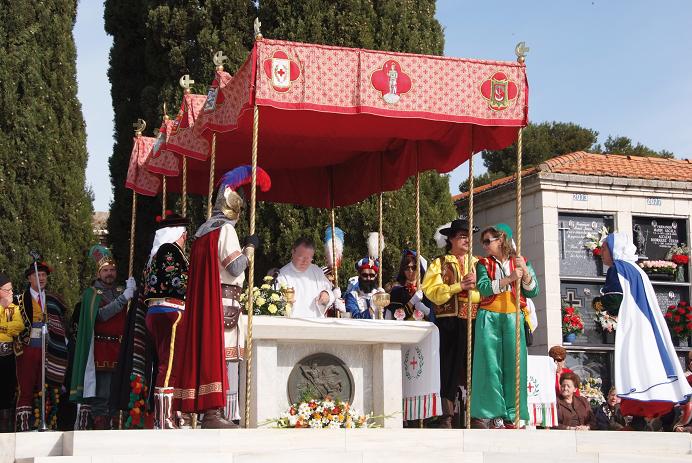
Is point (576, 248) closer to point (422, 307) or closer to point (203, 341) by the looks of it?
point (422, 307)

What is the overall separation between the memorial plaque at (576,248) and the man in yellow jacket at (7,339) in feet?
29.1

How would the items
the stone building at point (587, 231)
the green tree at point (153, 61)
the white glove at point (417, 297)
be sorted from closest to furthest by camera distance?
the white glove at point (417, 297), the green tree at point (153, 61), the stone building at point (587, 231)

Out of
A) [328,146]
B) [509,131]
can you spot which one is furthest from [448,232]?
[328,146]

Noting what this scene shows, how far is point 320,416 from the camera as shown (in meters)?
9.16

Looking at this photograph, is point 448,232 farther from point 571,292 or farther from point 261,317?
point 571,292

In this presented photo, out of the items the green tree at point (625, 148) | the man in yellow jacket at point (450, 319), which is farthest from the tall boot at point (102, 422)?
the green tree at point (625, 148)

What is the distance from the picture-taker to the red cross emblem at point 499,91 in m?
9.62

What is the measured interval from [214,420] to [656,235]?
11238mm

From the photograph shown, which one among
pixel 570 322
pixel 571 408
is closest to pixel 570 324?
pixel 570 322

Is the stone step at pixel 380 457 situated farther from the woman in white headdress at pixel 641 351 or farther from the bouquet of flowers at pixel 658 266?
the bouquet of flowers at pixel 658 266

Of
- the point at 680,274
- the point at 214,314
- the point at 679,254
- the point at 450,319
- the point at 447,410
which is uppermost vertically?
the point at 679,254

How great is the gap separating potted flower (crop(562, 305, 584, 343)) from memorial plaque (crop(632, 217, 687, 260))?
154 cm

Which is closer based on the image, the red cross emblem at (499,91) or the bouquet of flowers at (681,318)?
the red cross emblem at (499,91)

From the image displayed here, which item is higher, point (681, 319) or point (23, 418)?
point (681, 319)
